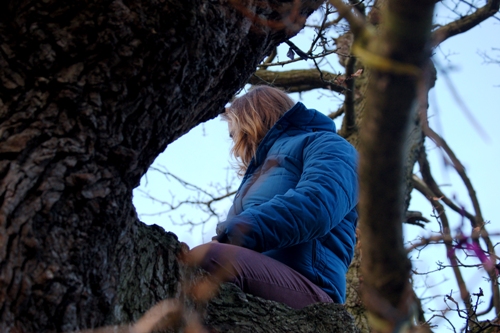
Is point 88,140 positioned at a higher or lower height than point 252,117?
lower

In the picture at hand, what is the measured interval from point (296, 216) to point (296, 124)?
726mm

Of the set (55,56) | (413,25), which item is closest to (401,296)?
(413,25)

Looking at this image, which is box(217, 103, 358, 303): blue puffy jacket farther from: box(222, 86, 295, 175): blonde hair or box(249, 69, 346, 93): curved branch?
box(249, 69, 346, 93): curved branch

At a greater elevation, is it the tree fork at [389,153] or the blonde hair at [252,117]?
the blonde hair at [252,117]

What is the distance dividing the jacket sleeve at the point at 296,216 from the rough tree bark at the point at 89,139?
324mm

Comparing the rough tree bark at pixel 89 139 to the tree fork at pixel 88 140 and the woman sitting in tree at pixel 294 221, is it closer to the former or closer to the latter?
the tree fork at pixel 88 140

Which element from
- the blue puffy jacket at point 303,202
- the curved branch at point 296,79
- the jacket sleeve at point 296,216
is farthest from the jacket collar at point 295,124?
the curved branch at point 296,79

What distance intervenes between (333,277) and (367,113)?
1.50 metres

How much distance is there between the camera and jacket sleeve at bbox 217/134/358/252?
77.2 inches

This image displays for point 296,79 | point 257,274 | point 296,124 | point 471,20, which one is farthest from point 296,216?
point 471,20

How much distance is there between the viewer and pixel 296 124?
8.50 ft

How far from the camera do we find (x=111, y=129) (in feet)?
4.95

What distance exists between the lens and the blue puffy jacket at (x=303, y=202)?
1.97m

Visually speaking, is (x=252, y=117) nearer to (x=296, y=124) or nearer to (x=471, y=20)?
(x=296, y=124)
